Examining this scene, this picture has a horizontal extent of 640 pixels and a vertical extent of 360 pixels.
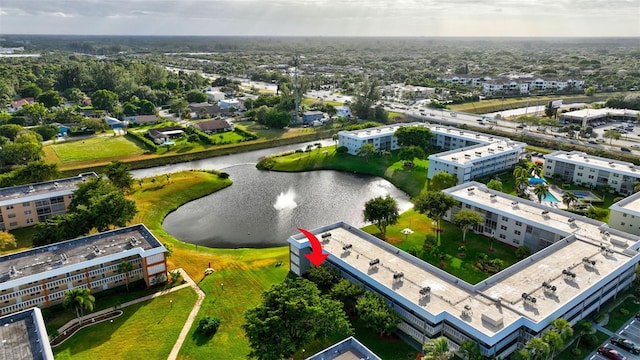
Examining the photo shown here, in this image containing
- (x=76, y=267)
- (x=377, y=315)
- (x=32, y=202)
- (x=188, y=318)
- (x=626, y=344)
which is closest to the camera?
(x=377, y=315)

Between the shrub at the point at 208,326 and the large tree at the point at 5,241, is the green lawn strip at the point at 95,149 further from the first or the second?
the shrub at the point at 208,326

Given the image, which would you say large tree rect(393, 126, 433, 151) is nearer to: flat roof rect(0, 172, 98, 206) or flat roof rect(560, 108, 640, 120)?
flat roof rect(560, 108, 640, 120)

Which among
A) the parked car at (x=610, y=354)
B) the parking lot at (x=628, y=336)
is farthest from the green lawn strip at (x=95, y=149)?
the parking lot at (x=628, y=336)

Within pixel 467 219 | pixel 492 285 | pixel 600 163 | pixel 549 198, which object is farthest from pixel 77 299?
pixel 600 163

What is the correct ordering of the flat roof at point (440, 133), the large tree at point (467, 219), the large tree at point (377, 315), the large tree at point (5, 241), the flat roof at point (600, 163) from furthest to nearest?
the flat roof at point (440, 133), the flat roof at point (600, 163), the large tree at point (467, 219), the large tree at point (5, 241), the large tree at point (377, 315)

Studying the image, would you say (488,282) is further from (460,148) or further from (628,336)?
(460,148)

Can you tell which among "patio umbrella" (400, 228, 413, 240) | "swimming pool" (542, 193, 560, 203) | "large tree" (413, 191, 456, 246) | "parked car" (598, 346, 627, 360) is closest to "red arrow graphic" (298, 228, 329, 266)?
"patio umbrella" (400, 228, 413, 240)

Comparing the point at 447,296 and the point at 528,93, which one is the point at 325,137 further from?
the point at 528,93
